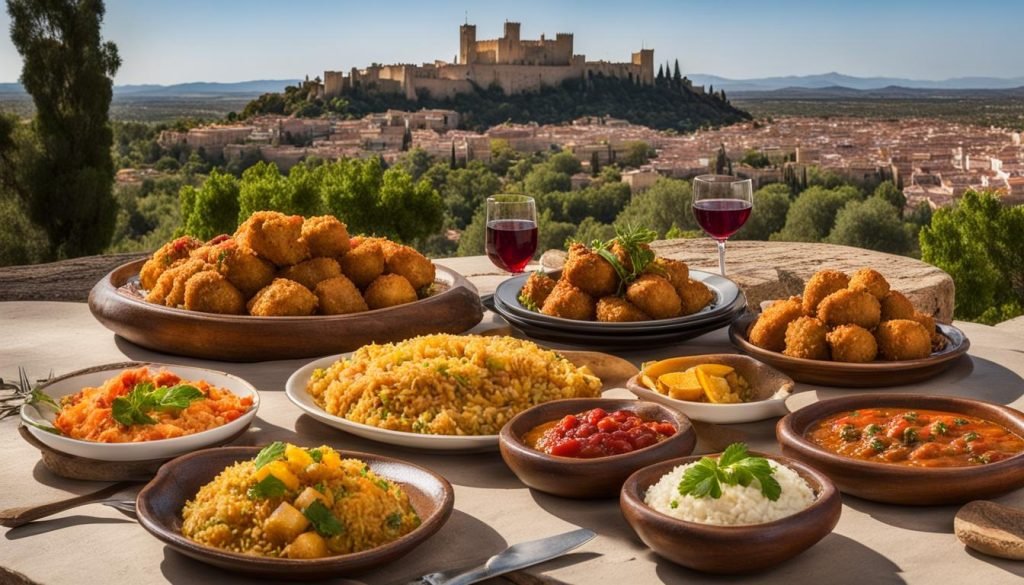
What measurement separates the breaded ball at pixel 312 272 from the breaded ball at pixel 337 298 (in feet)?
0.12

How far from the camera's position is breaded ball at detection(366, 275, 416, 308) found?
3.80 m

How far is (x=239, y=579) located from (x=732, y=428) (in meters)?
1.38

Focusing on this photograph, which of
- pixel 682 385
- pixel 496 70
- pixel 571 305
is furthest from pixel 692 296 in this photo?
pixel 496 70

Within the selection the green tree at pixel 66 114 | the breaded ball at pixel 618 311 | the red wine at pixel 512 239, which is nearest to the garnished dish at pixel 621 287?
the breaded ball at pixel 618 311

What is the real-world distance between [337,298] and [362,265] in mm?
198

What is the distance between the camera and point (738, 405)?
279 centimetres

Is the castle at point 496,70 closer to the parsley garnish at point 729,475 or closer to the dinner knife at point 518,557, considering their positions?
the dinner knife at point 518,557

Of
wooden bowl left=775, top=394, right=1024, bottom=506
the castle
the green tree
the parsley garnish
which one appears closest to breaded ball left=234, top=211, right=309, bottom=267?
wooden bowl left=775, top=394, right=1024, bottom=506

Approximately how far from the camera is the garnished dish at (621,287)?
11.9 ft

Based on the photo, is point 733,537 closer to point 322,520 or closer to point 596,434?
point 596,434

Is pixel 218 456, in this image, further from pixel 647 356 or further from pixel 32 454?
pixel 647 356

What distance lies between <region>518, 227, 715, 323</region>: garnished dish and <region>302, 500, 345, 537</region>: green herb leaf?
172 cm

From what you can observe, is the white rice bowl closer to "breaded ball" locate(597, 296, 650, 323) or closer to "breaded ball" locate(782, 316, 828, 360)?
"breaded ball" locate(782, 316, 828, 360)

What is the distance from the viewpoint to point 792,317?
3.44 meters
